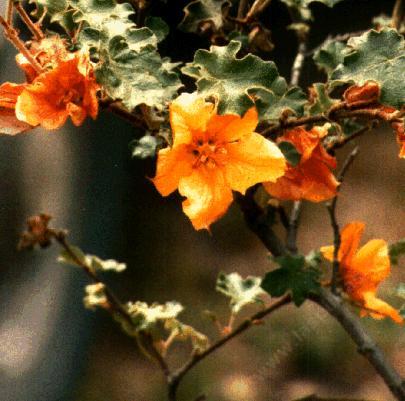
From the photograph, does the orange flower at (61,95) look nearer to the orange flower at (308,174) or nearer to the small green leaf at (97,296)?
the orange flower at (308,174)

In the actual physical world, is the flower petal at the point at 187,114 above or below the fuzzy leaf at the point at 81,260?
above

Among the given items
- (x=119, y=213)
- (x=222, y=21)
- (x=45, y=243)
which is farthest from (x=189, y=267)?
(x=222, y=21)

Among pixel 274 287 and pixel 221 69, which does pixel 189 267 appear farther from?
pixel 221 69

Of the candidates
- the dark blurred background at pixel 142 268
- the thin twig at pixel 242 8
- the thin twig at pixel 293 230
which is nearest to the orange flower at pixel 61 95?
the thin twig at pixel 242 8

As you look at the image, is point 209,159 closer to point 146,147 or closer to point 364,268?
point 146,147

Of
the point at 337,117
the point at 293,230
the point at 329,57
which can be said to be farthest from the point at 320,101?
the point at 293,230
